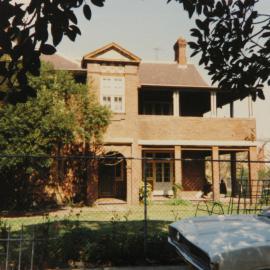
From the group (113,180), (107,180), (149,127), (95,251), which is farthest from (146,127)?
(95,251)

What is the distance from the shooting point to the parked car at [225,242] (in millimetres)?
4105

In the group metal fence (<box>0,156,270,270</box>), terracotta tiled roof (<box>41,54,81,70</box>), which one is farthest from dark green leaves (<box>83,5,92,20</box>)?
terracotta tiled roof (<box>41,54,81,70</box>)

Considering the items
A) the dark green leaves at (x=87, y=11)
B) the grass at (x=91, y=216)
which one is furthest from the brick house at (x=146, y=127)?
→ the dark green leaves at (x=87, y=11)

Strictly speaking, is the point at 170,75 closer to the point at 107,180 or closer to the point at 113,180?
the point at 113,180

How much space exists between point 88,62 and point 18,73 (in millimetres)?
18265

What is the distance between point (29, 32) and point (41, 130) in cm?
1274

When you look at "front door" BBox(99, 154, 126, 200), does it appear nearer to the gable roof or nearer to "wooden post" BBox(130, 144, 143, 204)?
"wooden post" BBox(130, 144, 143, 204)

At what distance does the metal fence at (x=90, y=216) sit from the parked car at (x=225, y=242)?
97.6 inches

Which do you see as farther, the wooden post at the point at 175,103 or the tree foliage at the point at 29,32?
the wooden post at the point at 175,103

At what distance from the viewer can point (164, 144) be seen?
2273cm

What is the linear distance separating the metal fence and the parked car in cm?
248

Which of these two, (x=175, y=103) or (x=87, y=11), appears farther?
(x=175, y=103)

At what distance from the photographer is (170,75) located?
2611 centimetres

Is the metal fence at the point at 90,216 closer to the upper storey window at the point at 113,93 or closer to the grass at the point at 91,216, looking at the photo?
the grass at the point at 91,216
